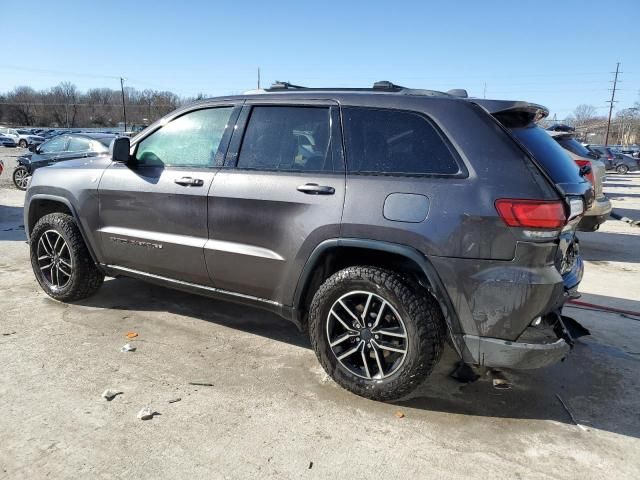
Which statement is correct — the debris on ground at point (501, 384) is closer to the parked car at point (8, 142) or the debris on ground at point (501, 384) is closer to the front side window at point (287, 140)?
the front side window at point (287, 140)

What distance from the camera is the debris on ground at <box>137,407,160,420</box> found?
9.62ft

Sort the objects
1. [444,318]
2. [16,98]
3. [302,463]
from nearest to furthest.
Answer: [302,463] → [444,318] → [16,98]

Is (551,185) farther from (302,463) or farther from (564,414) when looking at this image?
(302,463)

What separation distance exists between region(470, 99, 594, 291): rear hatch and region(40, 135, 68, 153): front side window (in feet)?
38.8

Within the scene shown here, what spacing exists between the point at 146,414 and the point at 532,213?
2.41 m

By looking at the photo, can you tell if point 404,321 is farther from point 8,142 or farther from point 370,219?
point 8,142

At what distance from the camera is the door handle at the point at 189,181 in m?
3.76

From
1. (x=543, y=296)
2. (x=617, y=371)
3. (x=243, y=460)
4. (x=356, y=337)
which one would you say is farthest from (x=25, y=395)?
(x=617, y=371)

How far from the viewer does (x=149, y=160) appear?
4172 millimetres

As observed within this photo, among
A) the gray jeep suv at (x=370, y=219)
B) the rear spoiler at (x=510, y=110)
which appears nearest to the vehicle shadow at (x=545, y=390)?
the gray jeep suv at (x=370, y=219)

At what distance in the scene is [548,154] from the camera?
3.04m

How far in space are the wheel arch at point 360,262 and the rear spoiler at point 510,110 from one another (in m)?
0.94

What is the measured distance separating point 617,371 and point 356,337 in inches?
80.8

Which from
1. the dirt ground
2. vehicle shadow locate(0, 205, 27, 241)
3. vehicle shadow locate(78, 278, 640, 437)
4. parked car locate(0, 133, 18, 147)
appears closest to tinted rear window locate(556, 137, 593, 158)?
the dirt ground
